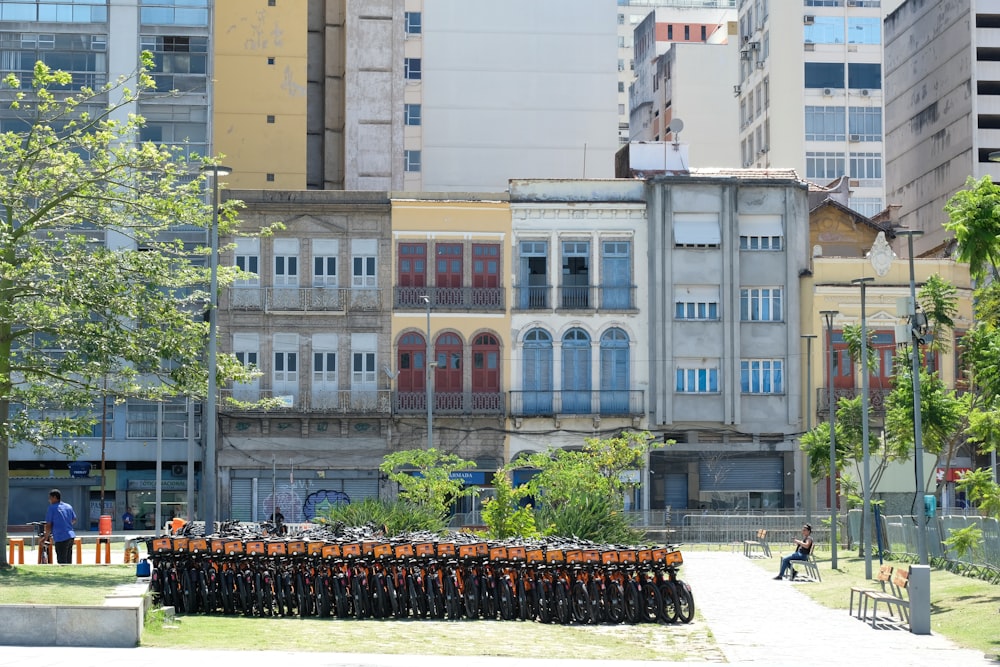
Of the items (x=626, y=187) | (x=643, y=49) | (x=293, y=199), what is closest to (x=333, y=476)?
(x=293, y=199)

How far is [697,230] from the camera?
6281 cm

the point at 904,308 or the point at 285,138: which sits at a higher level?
the point at 285,138

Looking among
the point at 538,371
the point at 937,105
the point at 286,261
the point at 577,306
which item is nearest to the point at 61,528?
the point at 286,261

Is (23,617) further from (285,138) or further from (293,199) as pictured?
(285,138)

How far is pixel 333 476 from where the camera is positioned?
201 ft

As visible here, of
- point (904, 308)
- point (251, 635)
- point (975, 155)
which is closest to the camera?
point (251, 635)

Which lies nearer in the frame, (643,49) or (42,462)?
(42,462)

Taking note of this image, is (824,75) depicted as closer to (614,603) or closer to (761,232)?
(761,232)

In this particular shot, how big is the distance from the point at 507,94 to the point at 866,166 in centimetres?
2674

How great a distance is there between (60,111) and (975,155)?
61.0 metres

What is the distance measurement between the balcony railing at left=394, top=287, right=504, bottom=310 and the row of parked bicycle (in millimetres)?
34200

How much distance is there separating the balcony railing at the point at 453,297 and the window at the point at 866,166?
3736 centimetres

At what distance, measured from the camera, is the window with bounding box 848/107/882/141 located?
9331 cm

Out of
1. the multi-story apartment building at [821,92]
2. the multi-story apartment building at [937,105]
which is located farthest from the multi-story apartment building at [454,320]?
the multi-story apartment building at [821,92]
